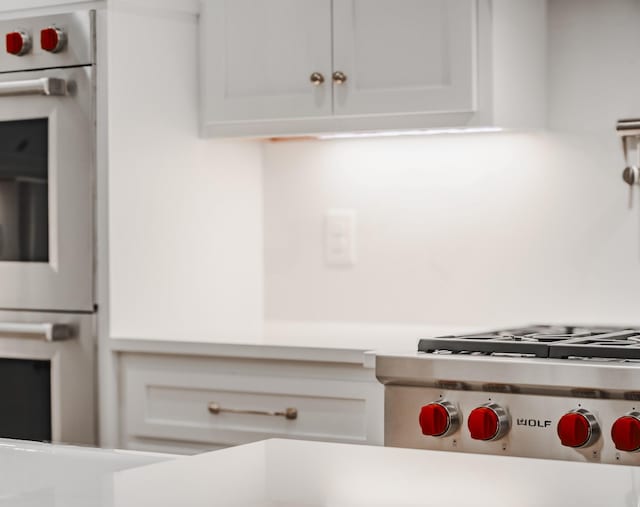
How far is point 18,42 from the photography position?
2551 mm

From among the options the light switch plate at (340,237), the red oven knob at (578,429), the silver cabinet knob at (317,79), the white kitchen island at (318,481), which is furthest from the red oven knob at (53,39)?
the white kitchen island at (318,481)

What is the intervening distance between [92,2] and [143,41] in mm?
152

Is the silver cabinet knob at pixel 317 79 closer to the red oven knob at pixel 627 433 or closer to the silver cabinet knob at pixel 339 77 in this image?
the silver cabinet knob at pixel 339 77

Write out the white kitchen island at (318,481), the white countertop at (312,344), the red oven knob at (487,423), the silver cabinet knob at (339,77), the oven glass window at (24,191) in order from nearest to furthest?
1. the white kitchen island at (318,481)
2. the red oven knob at (487,423)
3. the white countertop at (312,344)
4. the silver cabinet knob at (339,77)
5. the oven glass window at (24,191)

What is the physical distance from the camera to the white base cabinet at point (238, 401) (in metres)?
2.20

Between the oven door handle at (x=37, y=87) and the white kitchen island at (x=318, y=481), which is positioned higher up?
the oven door handle at (x=37, y=87)

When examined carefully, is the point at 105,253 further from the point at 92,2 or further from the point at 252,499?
the point at 252,499

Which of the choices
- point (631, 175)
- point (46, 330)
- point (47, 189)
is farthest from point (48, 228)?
point (631, 175)

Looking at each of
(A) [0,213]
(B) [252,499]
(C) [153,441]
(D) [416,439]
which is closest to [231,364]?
(C) [153,441]

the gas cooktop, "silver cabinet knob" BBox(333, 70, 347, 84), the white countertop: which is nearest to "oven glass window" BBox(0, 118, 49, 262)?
the white countertop

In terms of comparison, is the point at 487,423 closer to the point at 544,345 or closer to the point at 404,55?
the point at 544,345

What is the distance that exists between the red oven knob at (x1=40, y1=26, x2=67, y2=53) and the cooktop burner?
115 centimetres

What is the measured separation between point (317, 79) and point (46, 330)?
2.78 feet

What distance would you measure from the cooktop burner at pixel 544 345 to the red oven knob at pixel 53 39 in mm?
1152
